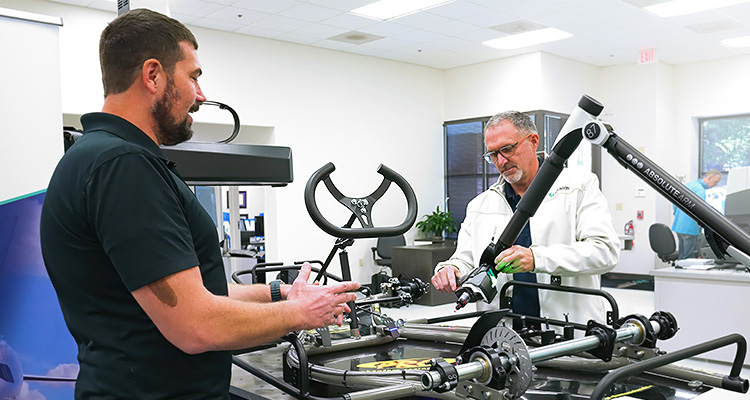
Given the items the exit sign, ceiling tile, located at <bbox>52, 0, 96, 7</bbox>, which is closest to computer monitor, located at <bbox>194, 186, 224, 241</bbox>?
ceiling tile, located at <bbox>52, 0, 96, 7</bbox>

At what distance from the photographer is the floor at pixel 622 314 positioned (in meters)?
1.68

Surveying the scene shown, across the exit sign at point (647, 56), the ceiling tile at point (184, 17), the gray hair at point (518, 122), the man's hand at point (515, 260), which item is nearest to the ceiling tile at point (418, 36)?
the ceiling tile at point (184, 17)

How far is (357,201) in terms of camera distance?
190cm

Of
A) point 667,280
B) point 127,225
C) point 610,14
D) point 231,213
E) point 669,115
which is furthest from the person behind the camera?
point 669,115

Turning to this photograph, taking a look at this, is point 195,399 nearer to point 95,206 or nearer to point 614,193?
point 95,206

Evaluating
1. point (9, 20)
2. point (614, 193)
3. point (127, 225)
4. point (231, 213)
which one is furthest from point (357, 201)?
point (614, 193)

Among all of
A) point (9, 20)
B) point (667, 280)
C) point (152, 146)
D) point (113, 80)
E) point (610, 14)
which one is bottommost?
point (667, 280)

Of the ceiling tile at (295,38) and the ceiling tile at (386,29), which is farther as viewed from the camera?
the ceiling tile at (295,38)

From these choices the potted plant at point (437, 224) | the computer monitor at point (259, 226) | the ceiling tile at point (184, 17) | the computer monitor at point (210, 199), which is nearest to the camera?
the computer monitor at point (210, 199)

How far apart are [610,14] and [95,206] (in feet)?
23.9

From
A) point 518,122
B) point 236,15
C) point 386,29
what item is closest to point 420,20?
point 386,29

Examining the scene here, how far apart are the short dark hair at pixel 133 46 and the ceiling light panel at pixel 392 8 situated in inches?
222

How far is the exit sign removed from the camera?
8765 millimetres

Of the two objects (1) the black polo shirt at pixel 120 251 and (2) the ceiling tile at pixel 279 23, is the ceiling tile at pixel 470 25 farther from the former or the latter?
(1) the black polo shirt at pixel 120 251
